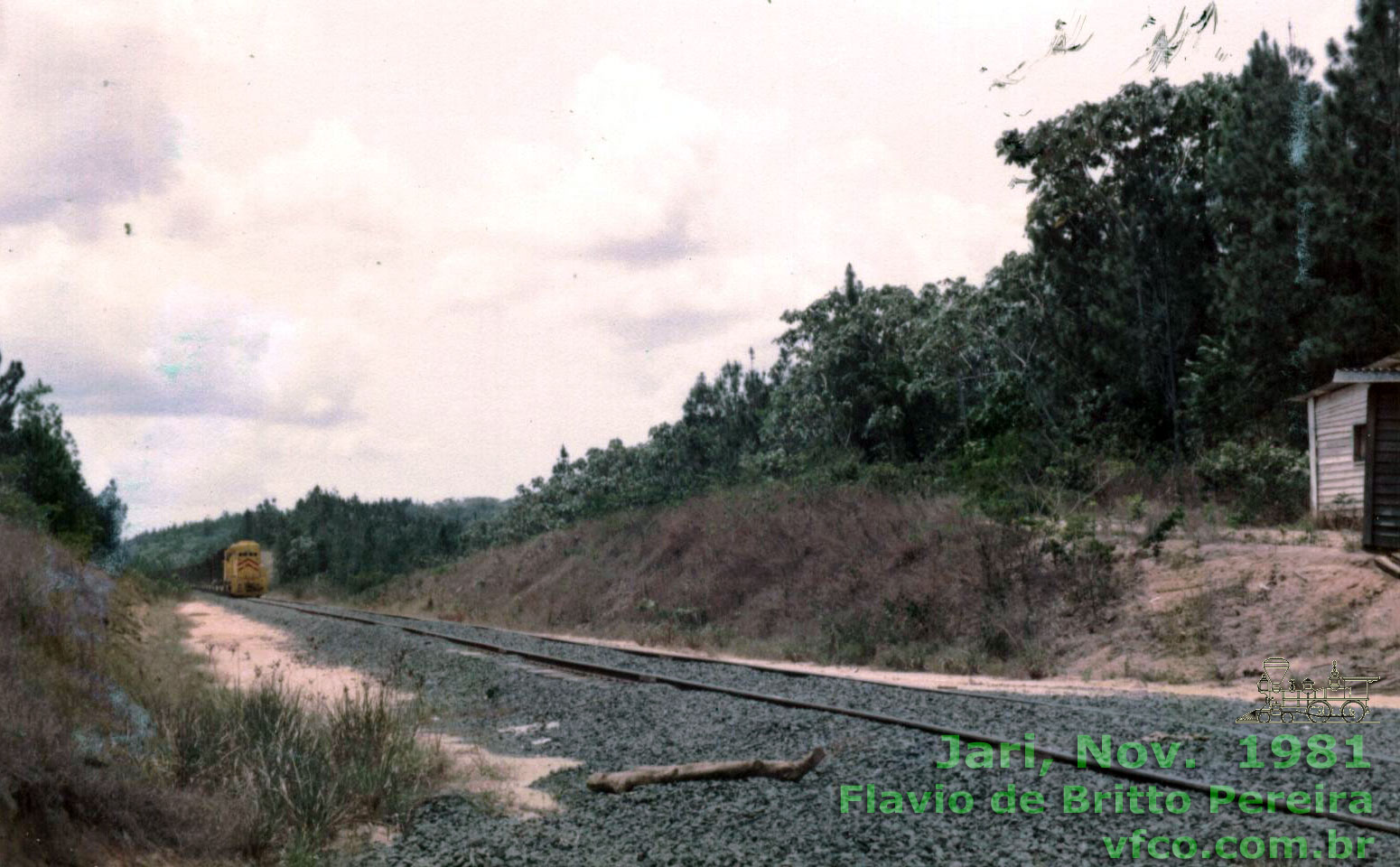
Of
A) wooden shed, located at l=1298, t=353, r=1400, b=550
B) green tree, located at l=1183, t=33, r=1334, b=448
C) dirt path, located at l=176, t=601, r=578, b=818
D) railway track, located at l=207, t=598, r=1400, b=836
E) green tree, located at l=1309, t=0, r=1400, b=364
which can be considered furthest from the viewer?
green tree, located at l=1183, t=33, r=1334, b=448

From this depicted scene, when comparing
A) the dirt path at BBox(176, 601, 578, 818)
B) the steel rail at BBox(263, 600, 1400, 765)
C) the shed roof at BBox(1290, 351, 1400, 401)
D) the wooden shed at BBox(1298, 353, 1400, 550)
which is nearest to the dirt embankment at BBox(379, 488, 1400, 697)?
the wooden shed at BBox(1298, 353, 1400, 550)

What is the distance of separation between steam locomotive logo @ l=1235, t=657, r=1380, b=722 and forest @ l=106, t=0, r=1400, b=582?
6.89 m

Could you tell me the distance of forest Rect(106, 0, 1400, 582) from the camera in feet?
85.9

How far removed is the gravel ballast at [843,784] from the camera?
612 cm

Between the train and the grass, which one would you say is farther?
the train

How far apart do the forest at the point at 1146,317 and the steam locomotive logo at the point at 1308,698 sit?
689 cm

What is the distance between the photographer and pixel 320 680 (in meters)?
16.2

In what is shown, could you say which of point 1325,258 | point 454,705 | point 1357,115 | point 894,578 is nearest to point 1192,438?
point 1325,258

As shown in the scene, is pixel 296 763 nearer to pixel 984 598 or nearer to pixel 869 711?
pixel 869 711

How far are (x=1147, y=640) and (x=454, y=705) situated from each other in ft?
31.3

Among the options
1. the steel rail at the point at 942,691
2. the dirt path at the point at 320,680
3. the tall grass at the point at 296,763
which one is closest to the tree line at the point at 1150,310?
the steel rail at the point at 942,691

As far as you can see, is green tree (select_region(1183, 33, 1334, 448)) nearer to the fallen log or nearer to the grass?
the fallen log

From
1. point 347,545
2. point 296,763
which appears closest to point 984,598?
point 296,763

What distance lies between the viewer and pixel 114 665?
12.2 m
